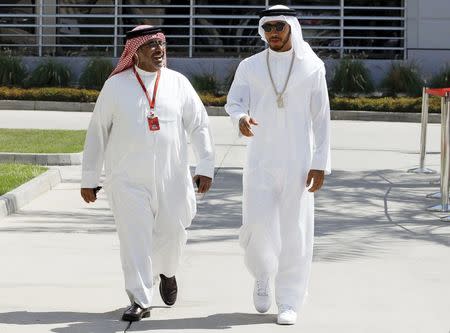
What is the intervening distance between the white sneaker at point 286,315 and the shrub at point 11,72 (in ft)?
74.1

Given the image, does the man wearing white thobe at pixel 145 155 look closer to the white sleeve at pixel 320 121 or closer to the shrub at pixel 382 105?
the white sleeve at pixel 320 121

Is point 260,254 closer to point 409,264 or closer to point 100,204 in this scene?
point 409,264

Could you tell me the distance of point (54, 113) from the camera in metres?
26.2

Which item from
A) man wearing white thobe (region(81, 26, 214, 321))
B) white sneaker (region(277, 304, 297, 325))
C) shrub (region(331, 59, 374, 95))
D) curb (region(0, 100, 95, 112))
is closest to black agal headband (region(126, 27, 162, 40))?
man wearing white thobe (region(81, 26, 214, 321))

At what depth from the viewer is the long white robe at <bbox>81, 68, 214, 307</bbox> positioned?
7.60 m

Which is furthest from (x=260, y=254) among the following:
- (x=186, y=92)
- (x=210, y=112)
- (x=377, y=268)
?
(x=210, y=112)

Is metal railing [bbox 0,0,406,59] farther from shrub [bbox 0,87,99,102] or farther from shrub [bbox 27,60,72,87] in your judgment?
shrub [bbox 0,87,99,102]

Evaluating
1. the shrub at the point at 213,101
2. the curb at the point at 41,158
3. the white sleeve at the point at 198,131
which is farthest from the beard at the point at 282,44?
the shrub at the point at 213,101

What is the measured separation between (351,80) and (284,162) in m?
21.6

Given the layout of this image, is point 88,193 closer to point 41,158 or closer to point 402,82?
point 41,158

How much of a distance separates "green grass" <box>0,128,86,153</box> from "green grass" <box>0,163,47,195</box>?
59.6 inches

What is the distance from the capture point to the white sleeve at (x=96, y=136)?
25.1 feet

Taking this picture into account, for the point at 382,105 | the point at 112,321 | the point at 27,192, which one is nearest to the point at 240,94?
the point at 112,321

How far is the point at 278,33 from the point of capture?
25.4 ft
